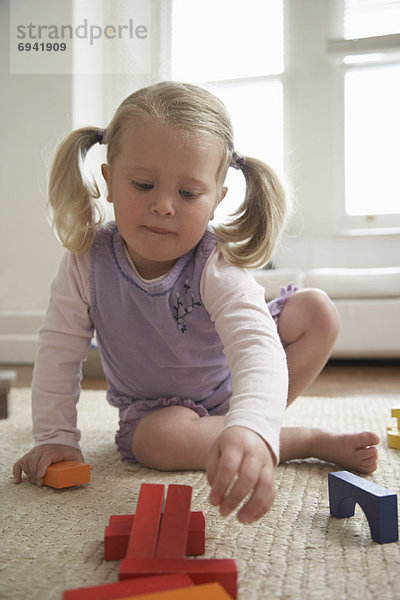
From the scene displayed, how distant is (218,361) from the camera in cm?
88

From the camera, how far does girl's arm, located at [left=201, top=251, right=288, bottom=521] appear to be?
0.45 meters

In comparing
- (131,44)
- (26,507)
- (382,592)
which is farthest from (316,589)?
(131,44)

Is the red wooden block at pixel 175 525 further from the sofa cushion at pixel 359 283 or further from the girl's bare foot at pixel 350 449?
the sofa cushion at pixel 359 283

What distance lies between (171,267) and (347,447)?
13.8 inches

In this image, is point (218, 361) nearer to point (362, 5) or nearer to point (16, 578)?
point (16, 578)

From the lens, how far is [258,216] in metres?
0.87

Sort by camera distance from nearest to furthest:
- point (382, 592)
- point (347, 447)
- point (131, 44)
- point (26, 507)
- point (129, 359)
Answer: point (382, 592), point (26, 507), point (347, 447), point (129, 359), point (131, 44)

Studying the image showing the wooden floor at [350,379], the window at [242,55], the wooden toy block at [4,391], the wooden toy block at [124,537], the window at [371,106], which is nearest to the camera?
the wooden toy block at [124,537]

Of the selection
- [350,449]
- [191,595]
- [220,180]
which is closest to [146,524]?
[191,595]

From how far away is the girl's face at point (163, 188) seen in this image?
0.71 m

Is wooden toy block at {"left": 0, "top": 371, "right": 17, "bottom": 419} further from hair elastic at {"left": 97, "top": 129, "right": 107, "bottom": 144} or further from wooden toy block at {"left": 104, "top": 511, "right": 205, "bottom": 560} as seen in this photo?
wooden toy block at {"left": 104, "top": 511, "right": 205, "bottom": 560}

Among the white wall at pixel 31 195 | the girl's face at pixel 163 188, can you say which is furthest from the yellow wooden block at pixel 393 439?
the white wall at pixel 31 195

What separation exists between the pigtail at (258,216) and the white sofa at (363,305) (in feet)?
4.52

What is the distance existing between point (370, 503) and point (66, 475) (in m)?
0.36
